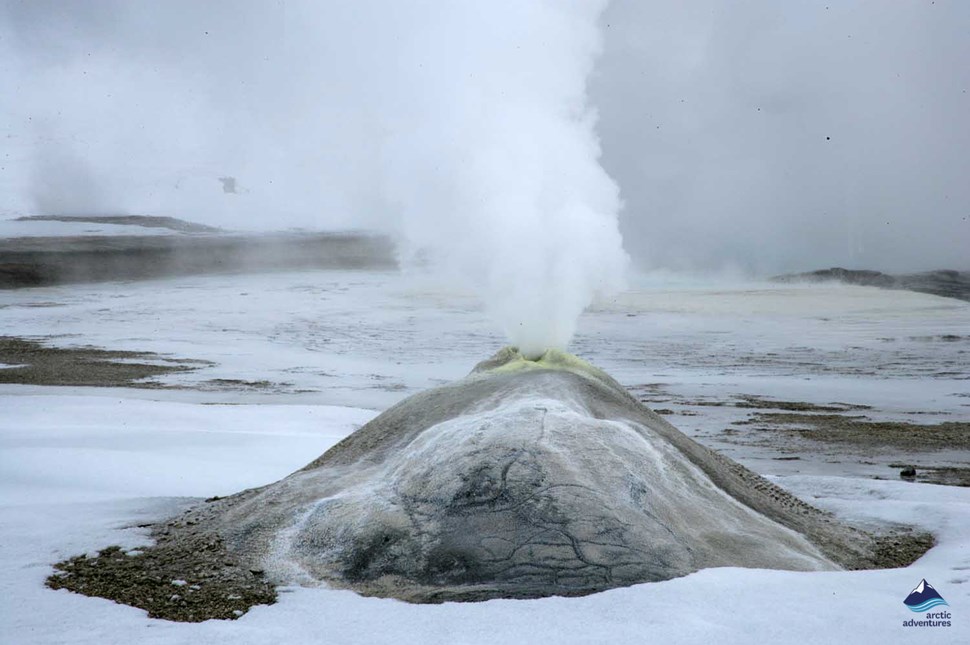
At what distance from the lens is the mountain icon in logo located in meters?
3.86

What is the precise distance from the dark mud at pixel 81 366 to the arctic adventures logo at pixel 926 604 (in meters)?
12.0

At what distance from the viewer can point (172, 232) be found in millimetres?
45500

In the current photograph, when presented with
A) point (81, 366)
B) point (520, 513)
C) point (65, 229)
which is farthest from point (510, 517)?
point (65, 229)

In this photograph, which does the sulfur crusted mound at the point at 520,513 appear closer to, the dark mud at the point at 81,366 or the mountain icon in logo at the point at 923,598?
the mountain icon in logo at the point at 923,598

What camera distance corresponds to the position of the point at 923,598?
3.96 metres

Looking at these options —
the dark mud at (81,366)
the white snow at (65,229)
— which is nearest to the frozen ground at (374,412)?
the dark mud at (81,366)

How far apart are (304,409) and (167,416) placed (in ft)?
6.10

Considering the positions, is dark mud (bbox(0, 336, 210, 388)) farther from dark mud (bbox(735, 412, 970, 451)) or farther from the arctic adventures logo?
the arctic adventures logo

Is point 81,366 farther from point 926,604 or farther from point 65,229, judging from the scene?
point 65,229

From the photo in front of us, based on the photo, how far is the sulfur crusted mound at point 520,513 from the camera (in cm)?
438

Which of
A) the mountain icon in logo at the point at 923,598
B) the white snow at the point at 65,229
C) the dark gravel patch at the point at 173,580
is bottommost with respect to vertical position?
the dark gravel patch at the point at 173,580

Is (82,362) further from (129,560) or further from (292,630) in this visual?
(292,630)

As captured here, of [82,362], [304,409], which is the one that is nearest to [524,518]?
[304,409]

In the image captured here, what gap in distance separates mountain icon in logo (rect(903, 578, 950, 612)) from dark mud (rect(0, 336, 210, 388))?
39.3ft
